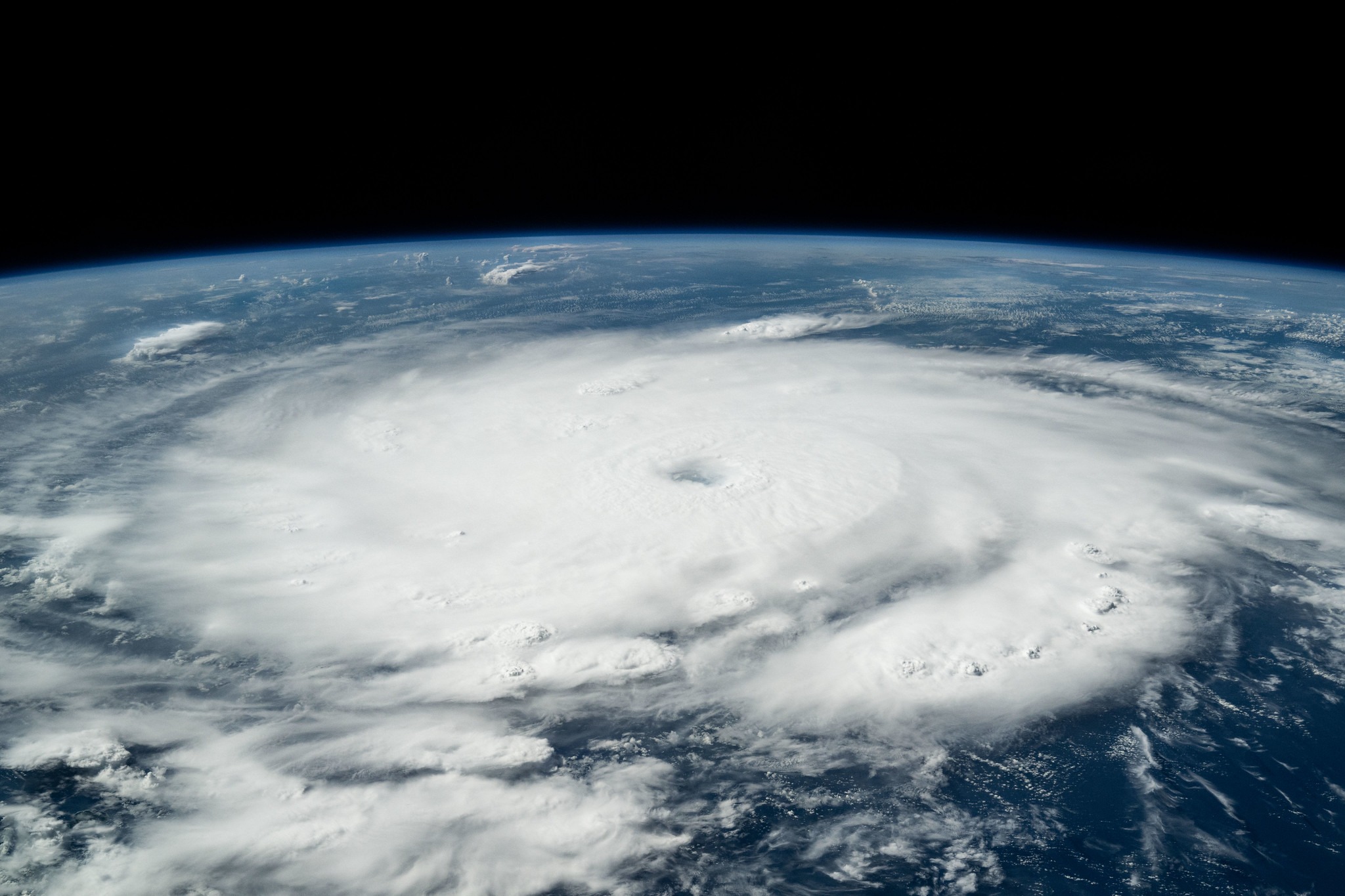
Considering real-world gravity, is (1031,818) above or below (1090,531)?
below

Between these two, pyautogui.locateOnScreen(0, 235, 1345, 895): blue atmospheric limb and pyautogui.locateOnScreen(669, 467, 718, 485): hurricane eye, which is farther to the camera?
pyautogui.locateOnScreen(669, 467, 718, 485): hurricane eye

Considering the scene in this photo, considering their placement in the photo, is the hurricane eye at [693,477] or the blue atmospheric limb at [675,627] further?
the hurricane eye at [693,477]

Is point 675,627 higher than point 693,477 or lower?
lower

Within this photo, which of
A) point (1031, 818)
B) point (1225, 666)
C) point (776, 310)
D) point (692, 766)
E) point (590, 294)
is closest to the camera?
point (1031, 818)

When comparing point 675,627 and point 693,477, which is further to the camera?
point 693,477

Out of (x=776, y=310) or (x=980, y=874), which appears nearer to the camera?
(x=980, y=874)

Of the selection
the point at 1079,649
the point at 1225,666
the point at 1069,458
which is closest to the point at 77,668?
the point at 1079,649

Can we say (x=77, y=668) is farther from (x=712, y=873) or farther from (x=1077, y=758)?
(x=1077, y=758)

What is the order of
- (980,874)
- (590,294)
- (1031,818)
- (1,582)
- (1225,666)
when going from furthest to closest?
(590,294) → (1,582) → (1225,666) → (1031,818) → (980,874)

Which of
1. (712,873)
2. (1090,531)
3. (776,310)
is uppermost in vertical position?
(776,310)

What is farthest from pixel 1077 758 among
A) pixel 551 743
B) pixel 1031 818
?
pixel 551 743
